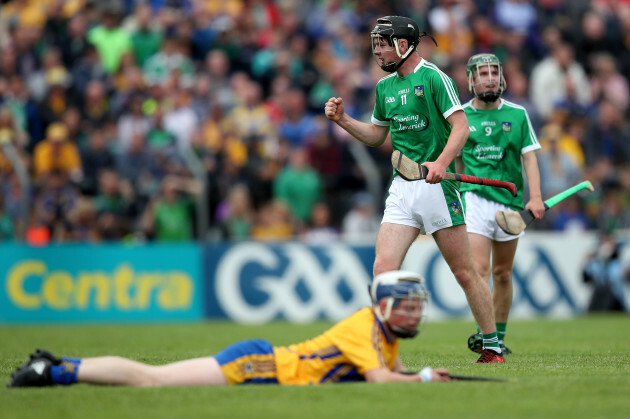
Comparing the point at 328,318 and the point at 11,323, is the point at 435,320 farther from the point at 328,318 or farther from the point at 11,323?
the point at 11,323

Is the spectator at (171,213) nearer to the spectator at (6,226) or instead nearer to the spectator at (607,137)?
the spectator at (6,226)

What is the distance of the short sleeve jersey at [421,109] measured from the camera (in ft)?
29.0

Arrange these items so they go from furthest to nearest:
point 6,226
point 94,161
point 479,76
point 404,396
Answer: point 94,161 < point 6,226 < point 479,76 < point 404,396

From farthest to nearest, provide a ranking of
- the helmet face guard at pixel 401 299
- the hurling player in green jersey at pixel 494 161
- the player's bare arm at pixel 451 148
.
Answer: the hurling player in green jersey at pixel 494 161
the player's bare arm at pixel 451 148
the helmet face guard at pixel 401 299

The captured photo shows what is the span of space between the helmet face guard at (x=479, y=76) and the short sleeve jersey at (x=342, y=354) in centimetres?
412

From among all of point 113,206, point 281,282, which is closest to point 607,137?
point 281,282

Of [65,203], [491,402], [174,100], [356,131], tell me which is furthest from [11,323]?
[491,402]

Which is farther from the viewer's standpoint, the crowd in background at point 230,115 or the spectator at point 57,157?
the crowd in background at point 230,115

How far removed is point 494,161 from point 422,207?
2.01 m

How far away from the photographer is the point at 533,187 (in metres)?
10.3

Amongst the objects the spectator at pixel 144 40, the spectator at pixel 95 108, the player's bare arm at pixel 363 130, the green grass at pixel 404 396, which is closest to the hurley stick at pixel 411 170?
the player's bare arm at pixel 363 130

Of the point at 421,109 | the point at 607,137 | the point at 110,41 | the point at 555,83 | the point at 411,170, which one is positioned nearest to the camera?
the point at 411,170

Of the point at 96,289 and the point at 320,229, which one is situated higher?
the point at 320,229

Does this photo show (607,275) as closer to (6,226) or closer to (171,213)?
(171,213)
